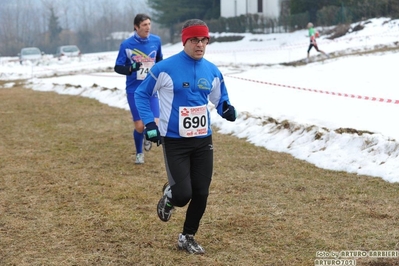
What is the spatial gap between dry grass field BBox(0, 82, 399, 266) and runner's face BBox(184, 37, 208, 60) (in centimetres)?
169

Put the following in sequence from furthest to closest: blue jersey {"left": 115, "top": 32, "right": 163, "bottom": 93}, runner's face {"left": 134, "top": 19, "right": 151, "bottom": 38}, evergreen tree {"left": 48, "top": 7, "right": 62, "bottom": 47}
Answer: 1. evergreen tree {"left": 48, "top": 7, "right": 62, "bottom": 47}
2. blue jersey {"left": 115, "top": 32, "right": 163, "bottom": 93}
3. runner's face {"left": 134, "top": 19, "right": 151, "bottom": 38}

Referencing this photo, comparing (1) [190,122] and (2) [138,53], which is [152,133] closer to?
(1) [190,122]

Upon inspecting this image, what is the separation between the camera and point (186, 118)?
15.6ft

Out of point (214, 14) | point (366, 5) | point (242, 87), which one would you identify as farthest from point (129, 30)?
point (242, 87)

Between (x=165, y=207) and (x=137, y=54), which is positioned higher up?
(x=137, y=54)

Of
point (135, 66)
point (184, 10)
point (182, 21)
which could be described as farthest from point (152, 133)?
point (182, 21)

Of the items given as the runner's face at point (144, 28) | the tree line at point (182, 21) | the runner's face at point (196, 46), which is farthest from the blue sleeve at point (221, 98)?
the tree line at point (182, 21)

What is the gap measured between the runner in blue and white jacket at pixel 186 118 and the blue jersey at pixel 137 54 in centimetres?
364

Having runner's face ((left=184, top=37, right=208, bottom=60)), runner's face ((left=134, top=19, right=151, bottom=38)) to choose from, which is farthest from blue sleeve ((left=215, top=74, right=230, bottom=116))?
runner's face ((left=134, top=19, right=151, bottom=38))

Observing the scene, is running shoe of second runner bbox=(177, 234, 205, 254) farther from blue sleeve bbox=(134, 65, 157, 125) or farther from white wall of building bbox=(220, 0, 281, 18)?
white wall of building bbox=(220, 0, 281, 18)

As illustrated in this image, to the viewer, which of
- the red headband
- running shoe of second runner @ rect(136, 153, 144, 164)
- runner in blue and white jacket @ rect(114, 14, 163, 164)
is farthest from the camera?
running shoe of second runner @ rect(136, 153, 144, 164)

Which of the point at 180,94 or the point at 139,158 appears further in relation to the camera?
the point at 139,158

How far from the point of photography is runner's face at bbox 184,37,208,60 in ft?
15.3

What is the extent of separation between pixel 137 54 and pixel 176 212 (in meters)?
3.16
